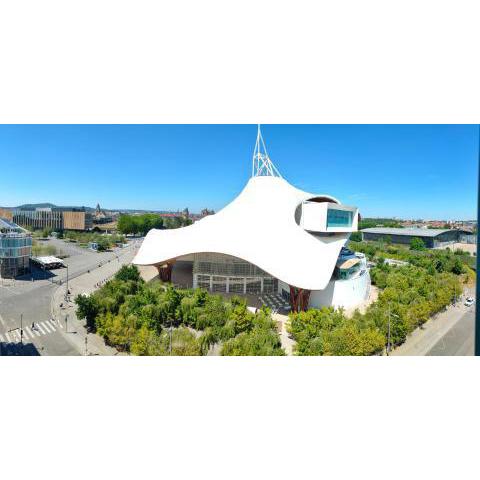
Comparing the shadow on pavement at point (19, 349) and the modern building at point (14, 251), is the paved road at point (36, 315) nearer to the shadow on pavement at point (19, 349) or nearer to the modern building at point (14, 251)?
the shadow on pavement at point (19, 349)

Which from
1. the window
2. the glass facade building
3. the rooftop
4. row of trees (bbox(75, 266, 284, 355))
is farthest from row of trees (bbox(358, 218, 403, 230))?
row of trees (bbox(75, 266, 284, 355))

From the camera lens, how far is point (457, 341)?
4.36 m

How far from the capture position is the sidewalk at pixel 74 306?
4.08 metres

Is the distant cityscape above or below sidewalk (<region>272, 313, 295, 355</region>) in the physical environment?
above

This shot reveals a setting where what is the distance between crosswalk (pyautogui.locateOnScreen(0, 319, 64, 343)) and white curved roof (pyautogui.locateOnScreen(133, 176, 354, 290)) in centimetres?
202

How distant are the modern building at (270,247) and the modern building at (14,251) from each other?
2.26 meters

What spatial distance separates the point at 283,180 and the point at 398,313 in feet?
13.2

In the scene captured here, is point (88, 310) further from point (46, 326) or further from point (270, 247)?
point (270, 247)

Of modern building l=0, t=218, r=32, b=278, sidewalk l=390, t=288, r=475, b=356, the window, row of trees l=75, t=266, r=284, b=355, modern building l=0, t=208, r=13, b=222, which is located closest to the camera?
row of trees l=75, t=266, r=284, b=355

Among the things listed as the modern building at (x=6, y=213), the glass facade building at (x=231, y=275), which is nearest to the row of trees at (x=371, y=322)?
the glass facade building at (x=231, y=275)

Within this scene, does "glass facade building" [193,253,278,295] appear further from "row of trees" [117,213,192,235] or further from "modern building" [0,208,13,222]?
"modern building" [0,208,13,222]

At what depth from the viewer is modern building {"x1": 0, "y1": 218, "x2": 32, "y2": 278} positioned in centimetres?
564

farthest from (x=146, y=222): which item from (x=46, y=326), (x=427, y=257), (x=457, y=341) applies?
(x=427, y=257)

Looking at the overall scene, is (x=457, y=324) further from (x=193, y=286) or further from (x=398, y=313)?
(x=193, y=286)
